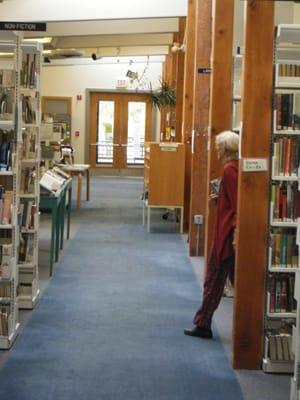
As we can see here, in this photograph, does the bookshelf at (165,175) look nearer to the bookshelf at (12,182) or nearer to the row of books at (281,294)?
the bookshelf at (12,182)

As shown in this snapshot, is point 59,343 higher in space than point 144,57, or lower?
lower

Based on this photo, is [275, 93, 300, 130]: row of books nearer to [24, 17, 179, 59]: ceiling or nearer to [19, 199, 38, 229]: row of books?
[19, 199, 38, 229]: row of books

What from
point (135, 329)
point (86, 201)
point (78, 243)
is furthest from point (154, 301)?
point (86, 201)

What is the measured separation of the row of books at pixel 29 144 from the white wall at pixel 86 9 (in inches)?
178

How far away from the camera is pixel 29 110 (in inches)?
233

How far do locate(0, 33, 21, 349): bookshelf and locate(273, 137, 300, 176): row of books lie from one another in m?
1.77

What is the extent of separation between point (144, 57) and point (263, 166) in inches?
628

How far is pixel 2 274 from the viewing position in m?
4.77

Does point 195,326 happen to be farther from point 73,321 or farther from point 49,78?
point 49,78

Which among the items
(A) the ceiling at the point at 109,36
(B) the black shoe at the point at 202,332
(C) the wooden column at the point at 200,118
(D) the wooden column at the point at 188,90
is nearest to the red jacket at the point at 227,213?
(B) the black shoe at the point at 202,332

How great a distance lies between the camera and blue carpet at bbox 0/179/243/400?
415 centimetres

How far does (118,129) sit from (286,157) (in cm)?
1604

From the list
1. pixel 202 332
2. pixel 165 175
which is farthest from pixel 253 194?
pixel 165 175

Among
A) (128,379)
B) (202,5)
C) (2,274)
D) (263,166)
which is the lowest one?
(128,379)
